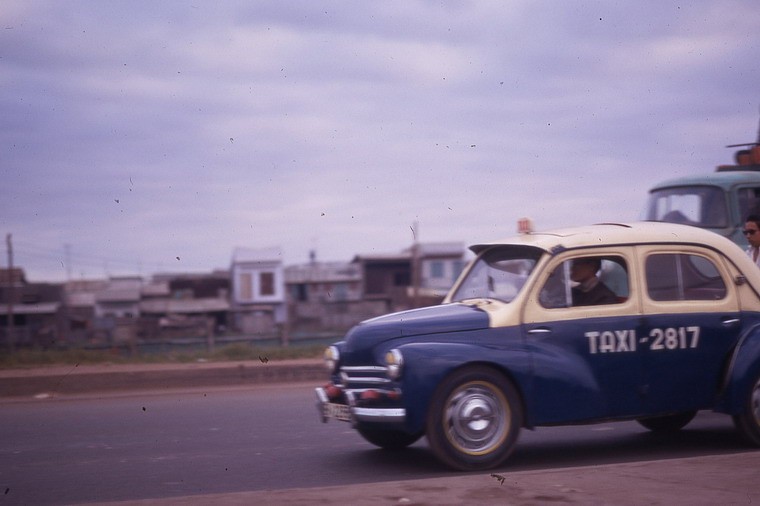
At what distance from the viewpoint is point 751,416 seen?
23.4 ft

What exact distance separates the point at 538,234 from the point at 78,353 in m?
13.5

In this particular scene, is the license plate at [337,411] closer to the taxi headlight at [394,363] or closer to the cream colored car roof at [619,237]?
the taxi headlight at [394,363]

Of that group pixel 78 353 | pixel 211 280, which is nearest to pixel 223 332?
pixel 211 280

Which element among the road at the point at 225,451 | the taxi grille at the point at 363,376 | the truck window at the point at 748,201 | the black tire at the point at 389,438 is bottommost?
the road at the point at 225,451

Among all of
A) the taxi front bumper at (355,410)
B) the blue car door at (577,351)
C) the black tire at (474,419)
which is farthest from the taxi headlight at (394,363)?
the blue car door at (577,351)

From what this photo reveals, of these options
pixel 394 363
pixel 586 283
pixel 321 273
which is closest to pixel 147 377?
pixel 394 363

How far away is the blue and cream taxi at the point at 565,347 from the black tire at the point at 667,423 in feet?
3.32

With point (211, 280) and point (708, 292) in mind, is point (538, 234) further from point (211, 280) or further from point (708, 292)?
point (211, 280)

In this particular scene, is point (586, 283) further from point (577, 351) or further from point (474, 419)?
point (474, 419)

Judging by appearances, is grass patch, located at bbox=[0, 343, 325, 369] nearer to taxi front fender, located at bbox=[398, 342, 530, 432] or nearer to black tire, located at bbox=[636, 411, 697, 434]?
black tire, located at bbox=[636, 411, 697, 434]

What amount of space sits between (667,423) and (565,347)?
208 centimetres

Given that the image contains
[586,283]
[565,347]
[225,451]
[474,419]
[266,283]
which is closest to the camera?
[474,419]

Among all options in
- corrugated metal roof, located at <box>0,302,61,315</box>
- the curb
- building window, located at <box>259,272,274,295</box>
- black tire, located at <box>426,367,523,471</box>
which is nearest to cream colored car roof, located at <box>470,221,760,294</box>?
black tire, located at <box>426,367,523,471</box>

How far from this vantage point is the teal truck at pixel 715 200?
11.3 m
